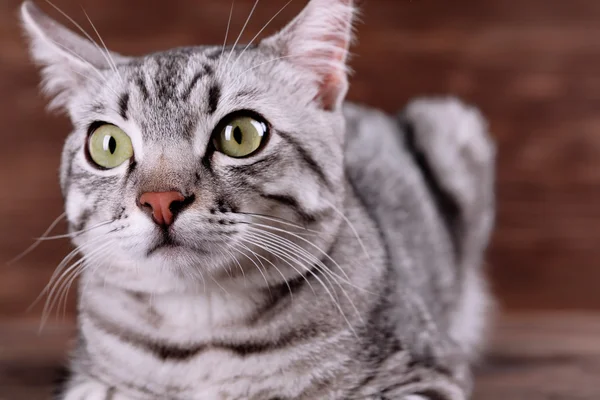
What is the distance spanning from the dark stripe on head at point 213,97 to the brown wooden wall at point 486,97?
42 cm

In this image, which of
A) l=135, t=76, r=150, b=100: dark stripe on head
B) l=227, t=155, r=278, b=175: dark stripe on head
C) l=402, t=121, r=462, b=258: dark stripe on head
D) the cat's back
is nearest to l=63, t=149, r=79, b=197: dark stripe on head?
l=135, t=76, r=150, b=100: dark stripe on head

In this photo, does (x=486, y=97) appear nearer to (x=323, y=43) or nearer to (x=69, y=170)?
(x=323, y=43)

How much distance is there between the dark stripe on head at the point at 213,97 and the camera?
30.9 inches

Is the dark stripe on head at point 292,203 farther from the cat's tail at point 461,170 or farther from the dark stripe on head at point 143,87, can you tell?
the cat's tail at point 461,170

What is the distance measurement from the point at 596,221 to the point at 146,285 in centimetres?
110

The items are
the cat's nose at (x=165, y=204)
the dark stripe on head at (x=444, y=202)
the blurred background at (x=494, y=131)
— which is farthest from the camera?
the dark stripe on head at (x=444, y=202)

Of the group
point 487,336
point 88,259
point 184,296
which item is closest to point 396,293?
point 184,296

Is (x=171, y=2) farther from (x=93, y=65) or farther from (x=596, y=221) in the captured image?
(x=596, y=221)

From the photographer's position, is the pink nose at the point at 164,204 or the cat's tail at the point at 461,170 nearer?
the pink nose at the point at 164,204

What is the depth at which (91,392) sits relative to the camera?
0.89 metres

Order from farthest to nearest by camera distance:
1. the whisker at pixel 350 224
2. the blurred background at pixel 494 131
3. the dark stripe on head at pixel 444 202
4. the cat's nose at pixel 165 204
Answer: the dark stripe on head at pixel 444 202 → the blurred background at pixel 494 131 → the whisker at pixel 350 224 → the cat's nose at pixel 165 204

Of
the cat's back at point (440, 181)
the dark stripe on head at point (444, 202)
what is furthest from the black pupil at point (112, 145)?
the dark stripe on head at point (444, 202)

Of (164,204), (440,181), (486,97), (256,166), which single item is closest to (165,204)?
(164,204)

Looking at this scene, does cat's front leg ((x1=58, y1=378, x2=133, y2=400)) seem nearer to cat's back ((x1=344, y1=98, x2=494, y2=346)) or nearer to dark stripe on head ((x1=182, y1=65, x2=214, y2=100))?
dark stripe on head ((x1=182, y1=65, x2=214, y2=100))
